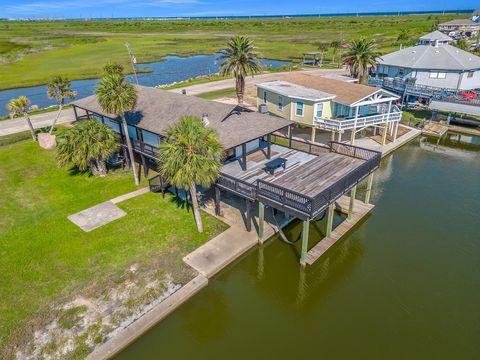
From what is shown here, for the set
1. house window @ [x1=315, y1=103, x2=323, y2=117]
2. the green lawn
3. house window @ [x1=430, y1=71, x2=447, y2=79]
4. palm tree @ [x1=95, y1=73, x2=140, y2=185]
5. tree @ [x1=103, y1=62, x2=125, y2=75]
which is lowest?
the green lawn

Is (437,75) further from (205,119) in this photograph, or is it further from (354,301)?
(354,301)

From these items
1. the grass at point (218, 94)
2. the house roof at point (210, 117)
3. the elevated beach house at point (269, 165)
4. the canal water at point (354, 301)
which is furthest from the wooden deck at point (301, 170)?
the grass at point (218, 94)

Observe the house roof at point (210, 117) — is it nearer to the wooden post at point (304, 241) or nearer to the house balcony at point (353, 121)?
the wooden post at point (304, 241)

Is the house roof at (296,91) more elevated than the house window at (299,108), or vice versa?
the house roof at (296,91)

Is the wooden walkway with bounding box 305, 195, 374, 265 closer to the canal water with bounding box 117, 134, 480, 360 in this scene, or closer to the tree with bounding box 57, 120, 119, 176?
the canal water with bounding box 117, 134, 480, 360

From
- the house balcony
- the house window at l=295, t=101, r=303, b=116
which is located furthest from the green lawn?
the house window at l=295, t=101, r=303, b=116

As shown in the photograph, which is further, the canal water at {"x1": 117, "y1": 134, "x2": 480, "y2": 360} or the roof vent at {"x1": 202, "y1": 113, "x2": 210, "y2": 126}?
the roof vent at {"x1": 202, "y1": 113, "x2": 210, "y2": 126}

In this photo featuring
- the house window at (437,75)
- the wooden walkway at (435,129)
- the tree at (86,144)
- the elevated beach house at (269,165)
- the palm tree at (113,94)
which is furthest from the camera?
the house window at (437,75)

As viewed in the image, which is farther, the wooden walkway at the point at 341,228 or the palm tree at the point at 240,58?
the palm tree at the point at 240,58
